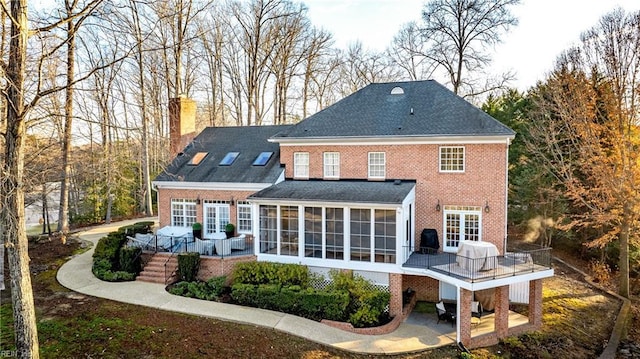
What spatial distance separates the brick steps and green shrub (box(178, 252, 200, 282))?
602 millimetres

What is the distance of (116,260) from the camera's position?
57.9 feet

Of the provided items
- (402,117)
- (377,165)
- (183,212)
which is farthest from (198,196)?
(402,117)

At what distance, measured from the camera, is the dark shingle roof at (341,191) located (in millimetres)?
14891

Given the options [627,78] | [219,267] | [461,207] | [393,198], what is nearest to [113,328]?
[219,267]

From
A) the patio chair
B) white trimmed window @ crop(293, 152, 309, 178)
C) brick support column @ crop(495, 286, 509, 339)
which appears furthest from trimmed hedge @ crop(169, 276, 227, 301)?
brick support column @ crop(495, 286, 509, 339)

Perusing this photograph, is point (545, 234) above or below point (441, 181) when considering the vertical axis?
below

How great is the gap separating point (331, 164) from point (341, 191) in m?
2.22

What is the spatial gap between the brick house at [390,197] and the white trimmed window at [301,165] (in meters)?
0.05

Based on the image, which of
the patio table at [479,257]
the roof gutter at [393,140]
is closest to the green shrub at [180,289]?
the roof gutter at [393,140]

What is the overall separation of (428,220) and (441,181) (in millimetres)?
1741

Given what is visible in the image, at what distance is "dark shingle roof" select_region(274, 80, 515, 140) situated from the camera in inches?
628

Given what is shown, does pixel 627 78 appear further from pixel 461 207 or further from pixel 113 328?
pixel 113 328

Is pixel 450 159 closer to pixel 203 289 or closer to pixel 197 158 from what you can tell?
pixel 203 289

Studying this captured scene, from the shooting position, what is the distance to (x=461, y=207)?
16.0m
